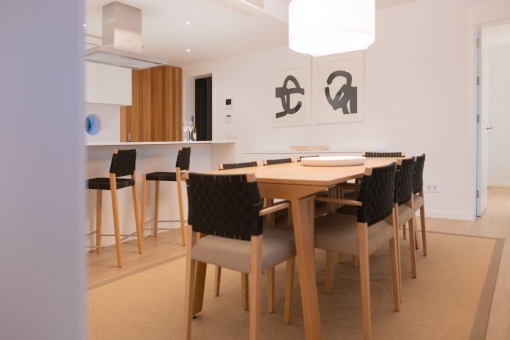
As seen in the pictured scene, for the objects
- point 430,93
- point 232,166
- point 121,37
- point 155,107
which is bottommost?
point 232,166

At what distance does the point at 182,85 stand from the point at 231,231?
6.40 m

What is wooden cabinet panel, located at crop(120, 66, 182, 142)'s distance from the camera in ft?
22.6

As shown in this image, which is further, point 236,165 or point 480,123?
point 480,123

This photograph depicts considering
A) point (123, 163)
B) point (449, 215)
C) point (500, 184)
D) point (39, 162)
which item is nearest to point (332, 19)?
point (123, 163)

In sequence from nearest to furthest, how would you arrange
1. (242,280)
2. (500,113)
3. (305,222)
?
(305,222) → (242,280) → (500,113)

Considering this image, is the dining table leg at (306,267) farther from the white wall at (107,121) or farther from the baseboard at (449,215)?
the white wall at (107,121)

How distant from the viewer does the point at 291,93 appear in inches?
227

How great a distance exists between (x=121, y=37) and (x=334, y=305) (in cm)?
372

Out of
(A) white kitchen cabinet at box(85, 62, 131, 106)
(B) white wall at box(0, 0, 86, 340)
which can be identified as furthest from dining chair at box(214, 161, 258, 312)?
(A) white kitchen cabinet at box(85, 62, 131, 106)

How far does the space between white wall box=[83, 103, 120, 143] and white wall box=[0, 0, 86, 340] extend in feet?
19.3

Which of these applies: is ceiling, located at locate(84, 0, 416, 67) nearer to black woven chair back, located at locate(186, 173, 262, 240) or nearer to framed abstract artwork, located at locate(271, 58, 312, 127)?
framed abstract artwork, located at locate(271, 58, 312, 127)

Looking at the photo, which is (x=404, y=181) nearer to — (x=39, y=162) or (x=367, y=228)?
(x=367, y=228)

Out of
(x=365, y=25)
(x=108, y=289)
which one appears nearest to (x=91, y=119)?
(x=108, y=289)

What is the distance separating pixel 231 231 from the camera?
1543mm
